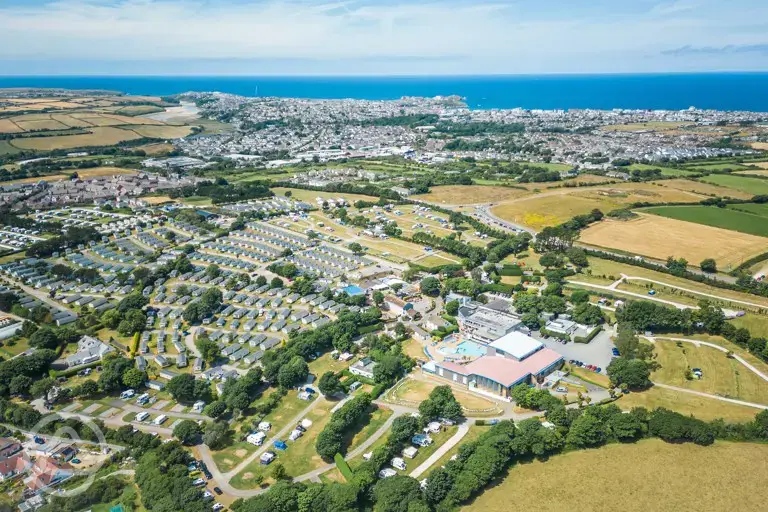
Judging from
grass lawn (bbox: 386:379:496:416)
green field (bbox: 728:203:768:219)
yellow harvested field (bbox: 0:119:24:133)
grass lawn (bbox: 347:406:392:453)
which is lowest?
grass lawn (bbox: 347:406:392:453)

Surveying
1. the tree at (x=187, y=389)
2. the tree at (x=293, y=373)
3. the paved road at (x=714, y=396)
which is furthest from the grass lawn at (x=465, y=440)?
the tree at (x=187, y=389)

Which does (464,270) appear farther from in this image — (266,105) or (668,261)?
(266,105)

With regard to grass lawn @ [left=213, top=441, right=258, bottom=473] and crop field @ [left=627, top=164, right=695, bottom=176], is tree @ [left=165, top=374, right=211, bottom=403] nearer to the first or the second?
grass lawn @ [left=213, top=441, right=258, bottom=473]

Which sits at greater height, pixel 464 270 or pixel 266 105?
pixel 266 105

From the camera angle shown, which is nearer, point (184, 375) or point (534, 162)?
point (184, 375)

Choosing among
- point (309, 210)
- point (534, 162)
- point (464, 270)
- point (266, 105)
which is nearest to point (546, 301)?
point (464, 270)

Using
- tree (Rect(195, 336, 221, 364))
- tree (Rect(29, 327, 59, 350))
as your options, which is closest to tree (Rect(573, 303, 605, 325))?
tree (Rect(195, 336, 221, 364))
